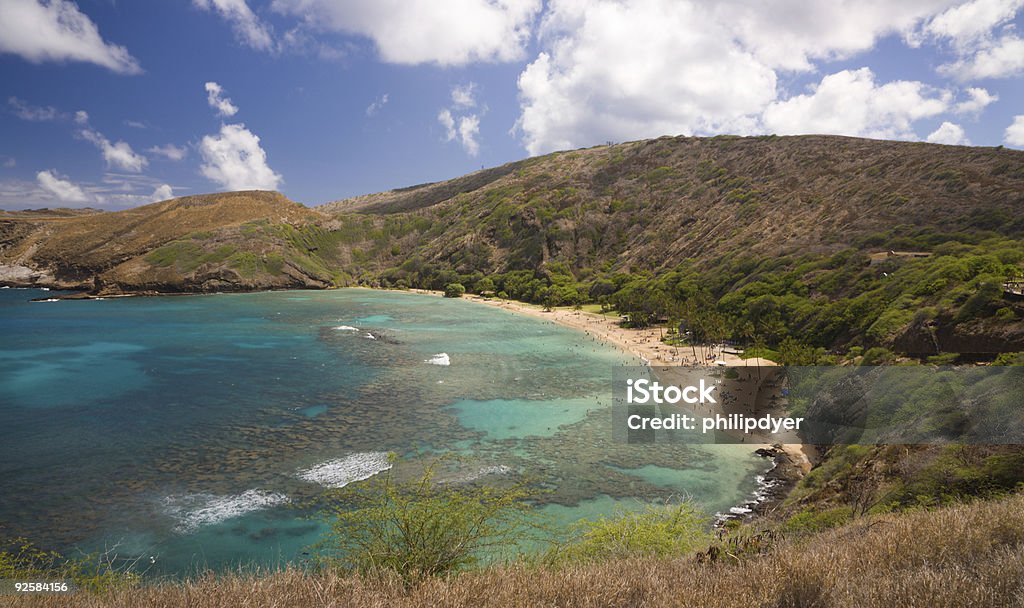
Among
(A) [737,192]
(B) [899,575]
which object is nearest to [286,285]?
(A) [737,192]

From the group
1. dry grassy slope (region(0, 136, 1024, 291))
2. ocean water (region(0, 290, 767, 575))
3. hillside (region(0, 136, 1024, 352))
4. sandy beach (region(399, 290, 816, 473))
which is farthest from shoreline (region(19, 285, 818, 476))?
dry grassy slope (region(0, 136, 1024, 291))

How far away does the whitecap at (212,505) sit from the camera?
2444cm

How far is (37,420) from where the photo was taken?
38906 mm

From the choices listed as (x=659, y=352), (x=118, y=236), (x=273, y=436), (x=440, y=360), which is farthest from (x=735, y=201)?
(x=118, y=236)

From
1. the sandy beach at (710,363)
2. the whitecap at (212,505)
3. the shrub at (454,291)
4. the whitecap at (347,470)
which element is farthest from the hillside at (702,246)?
the whitecap at (212,505)

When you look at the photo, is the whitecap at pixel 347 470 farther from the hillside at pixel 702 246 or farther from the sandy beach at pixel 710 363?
the hillside at pixel 702 246

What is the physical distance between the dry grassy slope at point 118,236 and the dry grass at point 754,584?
16669cm

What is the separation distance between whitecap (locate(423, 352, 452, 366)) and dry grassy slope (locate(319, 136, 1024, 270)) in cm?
6060

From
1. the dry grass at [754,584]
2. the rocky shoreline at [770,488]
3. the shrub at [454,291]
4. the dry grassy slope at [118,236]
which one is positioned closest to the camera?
the dry grass at [754,584]

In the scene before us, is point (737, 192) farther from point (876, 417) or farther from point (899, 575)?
point (899, 575)

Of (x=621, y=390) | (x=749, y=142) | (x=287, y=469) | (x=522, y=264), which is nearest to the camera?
(x=287, y=469)

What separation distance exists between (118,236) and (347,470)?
18189 cm

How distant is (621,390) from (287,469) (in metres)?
32.2

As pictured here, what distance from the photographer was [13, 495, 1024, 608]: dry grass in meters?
5.75
